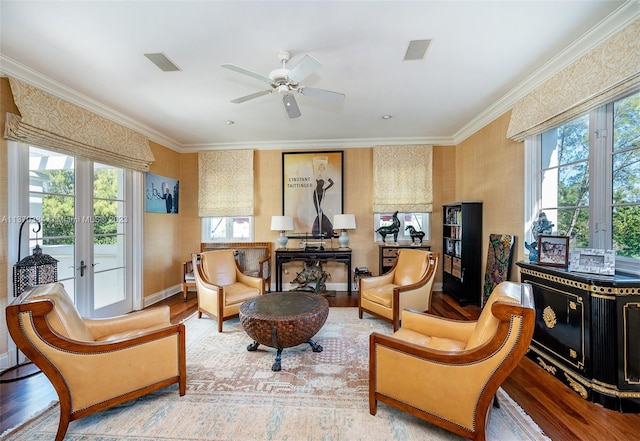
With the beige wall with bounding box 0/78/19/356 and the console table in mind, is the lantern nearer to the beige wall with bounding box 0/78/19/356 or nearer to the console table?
the beige wall with bounding box 0/78/19/356

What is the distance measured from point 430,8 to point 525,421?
2.81 meters

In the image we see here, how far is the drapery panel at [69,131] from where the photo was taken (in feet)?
7.77

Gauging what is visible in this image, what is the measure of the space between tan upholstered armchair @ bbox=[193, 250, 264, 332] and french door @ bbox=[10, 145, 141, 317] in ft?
3.88

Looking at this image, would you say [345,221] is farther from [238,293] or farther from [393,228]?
[238,293]

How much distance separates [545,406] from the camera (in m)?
1.79

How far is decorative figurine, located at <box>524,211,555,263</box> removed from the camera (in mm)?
2574

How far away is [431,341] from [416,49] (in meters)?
2.35

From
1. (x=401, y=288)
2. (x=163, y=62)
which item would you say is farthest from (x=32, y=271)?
(x=401, y=288)

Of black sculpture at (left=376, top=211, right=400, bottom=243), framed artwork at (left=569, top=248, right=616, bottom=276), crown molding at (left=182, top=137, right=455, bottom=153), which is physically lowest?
framed artwork at (left=569, top=248, right=616, bottom=276)

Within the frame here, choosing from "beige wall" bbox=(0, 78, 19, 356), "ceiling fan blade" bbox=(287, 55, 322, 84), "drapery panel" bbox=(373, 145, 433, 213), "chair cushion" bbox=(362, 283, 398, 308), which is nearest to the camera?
"ceiling fan blade" bbox=(287, 55, 322, 84)

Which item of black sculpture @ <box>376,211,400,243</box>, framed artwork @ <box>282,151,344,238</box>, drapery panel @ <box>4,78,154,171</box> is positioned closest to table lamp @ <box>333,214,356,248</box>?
framed artwork @ <box>282,151,344,238</box>

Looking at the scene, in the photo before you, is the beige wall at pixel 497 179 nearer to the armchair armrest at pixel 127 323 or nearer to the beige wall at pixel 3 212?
the armchair armrest at pixel 127 323

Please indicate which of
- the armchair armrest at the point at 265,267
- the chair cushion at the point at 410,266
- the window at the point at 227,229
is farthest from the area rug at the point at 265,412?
the window at the point at 227,229

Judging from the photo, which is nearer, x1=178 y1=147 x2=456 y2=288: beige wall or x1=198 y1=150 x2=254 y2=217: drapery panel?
x1=178 y1=147 x2=456 y2=288: beige wall
